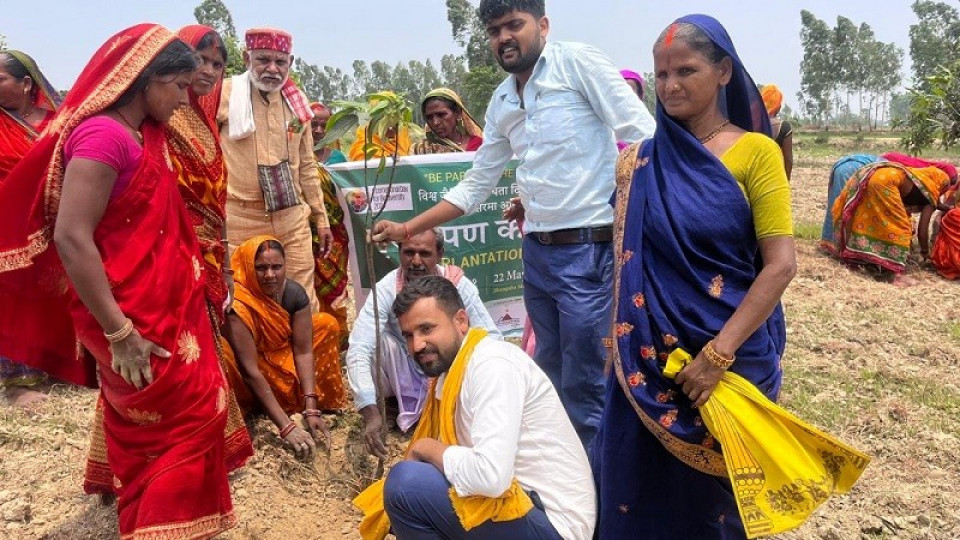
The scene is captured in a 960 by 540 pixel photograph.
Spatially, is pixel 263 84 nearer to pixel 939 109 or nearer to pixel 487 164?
pixel 487 164

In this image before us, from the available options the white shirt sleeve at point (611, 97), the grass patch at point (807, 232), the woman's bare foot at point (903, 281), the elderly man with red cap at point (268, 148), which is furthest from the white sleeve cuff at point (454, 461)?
the grass patch at point (807, 232)

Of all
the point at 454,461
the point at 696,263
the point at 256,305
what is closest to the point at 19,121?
the point at 256,305

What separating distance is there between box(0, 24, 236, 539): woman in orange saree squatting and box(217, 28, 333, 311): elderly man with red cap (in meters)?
1.62

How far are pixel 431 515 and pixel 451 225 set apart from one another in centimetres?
269

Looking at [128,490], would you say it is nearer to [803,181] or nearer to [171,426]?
[171,426]

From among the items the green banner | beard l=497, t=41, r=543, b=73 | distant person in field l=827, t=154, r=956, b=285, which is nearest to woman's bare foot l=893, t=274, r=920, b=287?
distant person in field l=827, t=154, r=956, b=285

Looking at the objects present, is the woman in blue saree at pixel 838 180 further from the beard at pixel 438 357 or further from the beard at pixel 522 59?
the beard at pixel 438 357

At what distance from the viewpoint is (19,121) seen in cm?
404

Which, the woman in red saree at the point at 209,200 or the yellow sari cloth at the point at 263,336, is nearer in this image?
the woman in red saree at the point at 209,200

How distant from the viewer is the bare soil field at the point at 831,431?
2867 millimetres

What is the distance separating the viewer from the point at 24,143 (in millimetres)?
4023

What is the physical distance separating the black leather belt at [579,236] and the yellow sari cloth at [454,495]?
2.46 feet

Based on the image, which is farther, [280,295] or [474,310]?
[280,295]

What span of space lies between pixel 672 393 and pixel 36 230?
74.0 inches
